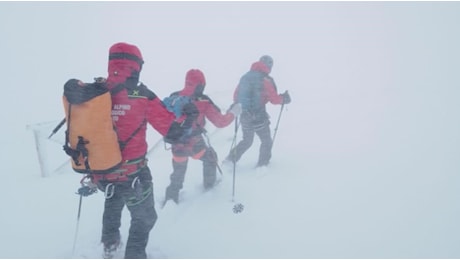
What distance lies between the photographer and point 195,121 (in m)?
4.96

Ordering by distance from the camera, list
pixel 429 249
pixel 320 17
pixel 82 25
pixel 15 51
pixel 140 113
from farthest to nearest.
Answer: pixel 320 17
pixel 82 25
pixel 15 51
pixel 429 249
pixel 140 113

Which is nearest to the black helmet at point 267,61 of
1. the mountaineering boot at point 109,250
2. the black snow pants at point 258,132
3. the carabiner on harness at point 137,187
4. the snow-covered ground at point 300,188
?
the black snow pants at point 258,132

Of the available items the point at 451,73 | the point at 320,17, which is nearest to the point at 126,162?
the point at 451,73

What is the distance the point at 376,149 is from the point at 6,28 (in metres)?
35.5

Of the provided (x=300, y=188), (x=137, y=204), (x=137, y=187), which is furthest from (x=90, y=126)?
(x=300, y=188)

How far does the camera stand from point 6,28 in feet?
98.6

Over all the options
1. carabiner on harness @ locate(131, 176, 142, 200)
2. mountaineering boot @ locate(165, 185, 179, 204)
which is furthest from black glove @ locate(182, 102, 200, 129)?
carabiner on harness @ locate(131, 176, 142, 200)

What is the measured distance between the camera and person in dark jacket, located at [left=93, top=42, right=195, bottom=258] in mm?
3301

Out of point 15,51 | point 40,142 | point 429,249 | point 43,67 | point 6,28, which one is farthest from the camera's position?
point 6,28

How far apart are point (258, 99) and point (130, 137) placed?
3.36 m

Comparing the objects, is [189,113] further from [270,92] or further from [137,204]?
[270,92]

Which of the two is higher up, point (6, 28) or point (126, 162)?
Answer: point (6, 28)

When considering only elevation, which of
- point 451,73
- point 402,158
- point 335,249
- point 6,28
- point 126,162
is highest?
point 6,28

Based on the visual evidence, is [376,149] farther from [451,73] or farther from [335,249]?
[451,73]
